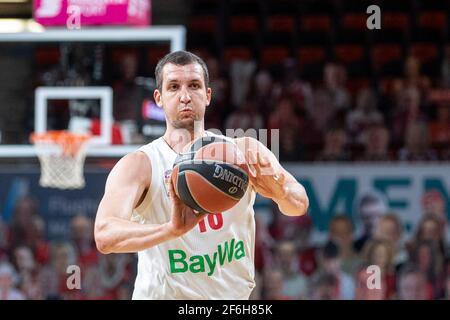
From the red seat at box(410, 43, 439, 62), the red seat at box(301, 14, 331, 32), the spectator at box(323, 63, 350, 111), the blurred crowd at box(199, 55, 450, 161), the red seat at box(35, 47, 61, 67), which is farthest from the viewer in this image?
the red seat at box(301, 14, 331, 32)

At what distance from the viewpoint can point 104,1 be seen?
28.8 feet

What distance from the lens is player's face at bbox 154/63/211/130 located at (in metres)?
4.19

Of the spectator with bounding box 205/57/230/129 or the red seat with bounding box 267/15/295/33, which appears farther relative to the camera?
the red seat with bounding box 267/15/295/33

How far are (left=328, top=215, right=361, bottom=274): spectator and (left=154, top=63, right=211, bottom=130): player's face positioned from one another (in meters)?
6.27

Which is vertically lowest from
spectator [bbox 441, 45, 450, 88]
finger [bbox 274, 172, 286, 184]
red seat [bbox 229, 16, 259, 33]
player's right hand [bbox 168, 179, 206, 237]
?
player's right hand [bbox 168, 179, 206, 237]

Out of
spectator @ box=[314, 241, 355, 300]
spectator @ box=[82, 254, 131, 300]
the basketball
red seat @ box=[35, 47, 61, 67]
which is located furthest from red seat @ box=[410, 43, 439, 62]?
the basketball

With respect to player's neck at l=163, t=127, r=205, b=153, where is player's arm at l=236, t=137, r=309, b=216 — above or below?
below

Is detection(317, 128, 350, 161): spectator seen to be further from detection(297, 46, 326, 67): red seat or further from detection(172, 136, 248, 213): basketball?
detection(172, 136, 248, 213): basketball

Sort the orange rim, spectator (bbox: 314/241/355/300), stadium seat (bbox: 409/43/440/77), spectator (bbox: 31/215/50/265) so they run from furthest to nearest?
stadium seat (bbox: 409/43/440/77) → spectator (bbox: 31/215/50/265) → spectator (bbox: 314/241/355/300) → the orange rim

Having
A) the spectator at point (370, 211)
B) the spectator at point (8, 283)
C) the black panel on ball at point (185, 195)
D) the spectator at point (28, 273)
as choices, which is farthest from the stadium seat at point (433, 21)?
the black panel on ball at point (185, 195)

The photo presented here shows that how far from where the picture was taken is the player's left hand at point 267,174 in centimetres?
411

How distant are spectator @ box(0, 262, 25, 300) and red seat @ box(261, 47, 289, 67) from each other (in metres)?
4.00

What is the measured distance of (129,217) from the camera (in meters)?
4.04

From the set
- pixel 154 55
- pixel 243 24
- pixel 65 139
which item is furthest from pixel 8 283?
pixel 243 24
